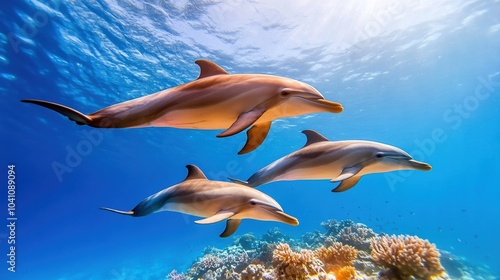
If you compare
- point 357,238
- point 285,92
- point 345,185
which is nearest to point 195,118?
point 285,92

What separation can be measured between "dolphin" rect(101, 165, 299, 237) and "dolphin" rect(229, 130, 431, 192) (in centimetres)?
58

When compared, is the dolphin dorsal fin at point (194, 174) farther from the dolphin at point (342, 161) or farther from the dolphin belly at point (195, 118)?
the dolphin belly at point (195, 118)

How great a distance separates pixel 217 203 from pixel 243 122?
5.61 feet

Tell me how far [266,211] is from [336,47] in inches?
731

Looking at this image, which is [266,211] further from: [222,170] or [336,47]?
[222,170]

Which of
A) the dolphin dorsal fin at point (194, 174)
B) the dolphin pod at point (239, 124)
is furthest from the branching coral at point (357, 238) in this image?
the dolphin dorsal fin at point (194, 174)

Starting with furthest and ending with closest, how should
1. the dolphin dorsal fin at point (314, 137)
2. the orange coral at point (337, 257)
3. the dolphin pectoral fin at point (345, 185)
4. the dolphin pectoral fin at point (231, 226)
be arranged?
the orange coral at point (337, 257) < the dolphin dorsal fin at point (314, 137) < the dolphin pectoral fin at point (231, 226) < the dolphin pectoral fin at point (345, 185)

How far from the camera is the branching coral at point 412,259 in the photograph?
4719mm

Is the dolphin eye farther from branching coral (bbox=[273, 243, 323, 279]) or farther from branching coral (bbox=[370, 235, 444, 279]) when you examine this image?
branching coral (bbox=[370, 235, 444, 279])

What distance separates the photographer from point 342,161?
134 inches

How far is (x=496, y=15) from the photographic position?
17.1 m

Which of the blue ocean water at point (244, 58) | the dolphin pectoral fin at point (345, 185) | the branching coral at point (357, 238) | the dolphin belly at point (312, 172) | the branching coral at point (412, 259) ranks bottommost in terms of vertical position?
the branching coral at point (412, 259)

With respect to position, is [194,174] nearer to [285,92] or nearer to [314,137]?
[314,137]

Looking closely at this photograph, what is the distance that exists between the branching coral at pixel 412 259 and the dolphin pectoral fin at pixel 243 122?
15.3 ft
